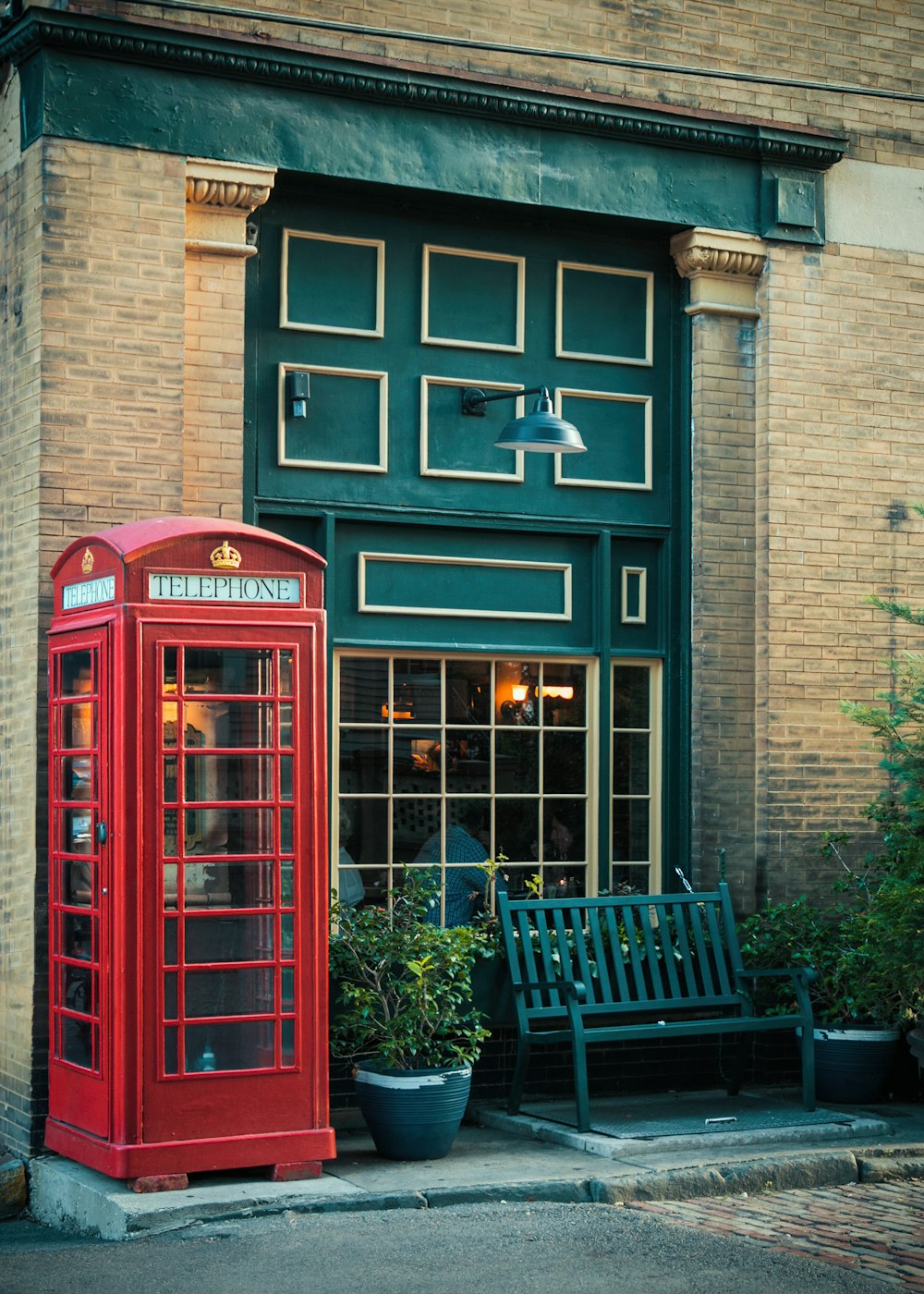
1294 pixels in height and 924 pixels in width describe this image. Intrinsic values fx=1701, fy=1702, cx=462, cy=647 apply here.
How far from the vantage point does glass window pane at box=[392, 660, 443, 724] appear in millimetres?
10180

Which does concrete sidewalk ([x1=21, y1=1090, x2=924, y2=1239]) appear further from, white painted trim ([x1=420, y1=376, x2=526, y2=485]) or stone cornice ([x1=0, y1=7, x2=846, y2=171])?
stone cornice ([x1=0, y1=7, x2=846, y2=171])

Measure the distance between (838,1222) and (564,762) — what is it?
3524 millimetres

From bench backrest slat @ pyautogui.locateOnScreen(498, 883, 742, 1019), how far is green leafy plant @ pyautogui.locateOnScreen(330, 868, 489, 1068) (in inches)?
18.7

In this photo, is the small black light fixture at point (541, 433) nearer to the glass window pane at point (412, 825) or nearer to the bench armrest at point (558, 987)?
the glass window pane at point (412, 825)

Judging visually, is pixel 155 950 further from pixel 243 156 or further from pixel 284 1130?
pixel 243 156

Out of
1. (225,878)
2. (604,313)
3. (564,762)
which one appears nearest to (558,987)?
(564,762)

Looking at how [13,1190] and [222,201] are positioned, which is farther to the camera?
[222,201]

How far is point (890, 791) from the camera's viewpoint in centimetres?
1111

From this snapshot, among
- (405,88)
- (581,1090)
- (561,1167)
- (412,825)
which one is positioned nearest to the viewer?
(561,1167)

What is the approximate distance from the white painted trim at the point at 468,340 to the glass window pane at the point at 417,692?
1953 millimetres

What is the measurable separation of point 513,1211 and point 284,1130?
113 cm

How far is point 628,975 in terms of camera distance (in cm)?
1002

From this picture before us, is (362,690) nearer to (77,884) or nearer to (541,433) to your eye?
(541,433)

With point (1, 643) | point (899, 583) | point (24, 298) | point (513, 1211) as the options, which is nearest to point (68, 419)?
point (24, 298)
